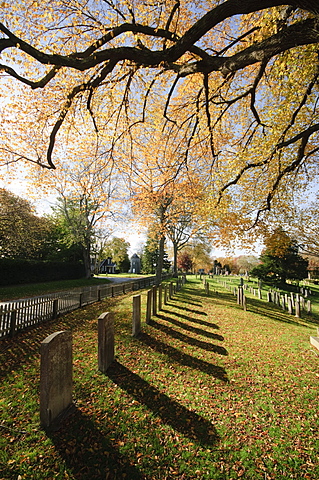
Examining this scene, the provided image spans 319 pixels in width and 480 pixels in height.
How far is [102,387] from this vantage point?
4617mm

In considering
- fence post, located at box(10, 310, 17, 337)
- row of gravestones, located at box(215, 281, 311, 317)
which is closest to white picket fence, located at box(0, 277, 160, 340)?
fence post, located at box(10, 310, 17, 337)

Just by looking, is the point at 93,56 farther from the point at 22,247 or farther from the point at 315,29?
the point at 22,247

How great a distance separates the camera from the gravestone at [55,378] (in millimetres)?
3426

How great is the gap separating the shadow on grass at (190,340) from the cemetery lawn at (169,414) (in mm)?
68

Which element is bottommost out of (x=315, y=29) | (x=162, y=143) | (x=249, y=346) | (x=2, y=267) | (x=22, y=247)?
(x=249, y=346)

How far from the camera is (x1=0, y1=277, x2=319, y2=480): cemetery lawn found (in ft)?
9.50

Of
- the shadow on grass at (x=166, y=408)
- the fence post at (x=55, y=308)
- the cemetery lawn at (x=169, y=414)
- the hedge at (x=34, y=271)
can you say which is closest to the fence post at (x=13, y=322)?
the cemetery lawn at (x=169, y=414)

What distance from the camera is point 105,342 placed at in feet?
17.4

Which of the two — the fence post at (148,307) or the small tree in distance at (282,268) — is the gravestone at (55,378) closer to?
the fence post at (148,307)

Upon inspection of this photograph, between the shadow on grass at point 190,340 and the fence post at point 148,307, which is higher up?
the fence post at point 148,307

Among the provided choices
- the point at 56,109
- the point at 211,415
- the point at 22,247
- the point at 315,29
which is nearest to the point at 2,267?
the point at 22,247

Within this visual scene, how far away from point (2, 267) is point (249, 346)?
77.4 ft

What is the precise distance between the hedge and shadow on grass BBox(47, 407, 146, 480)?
2358 cm

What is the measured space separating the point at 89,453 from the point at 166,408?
1537 mm
